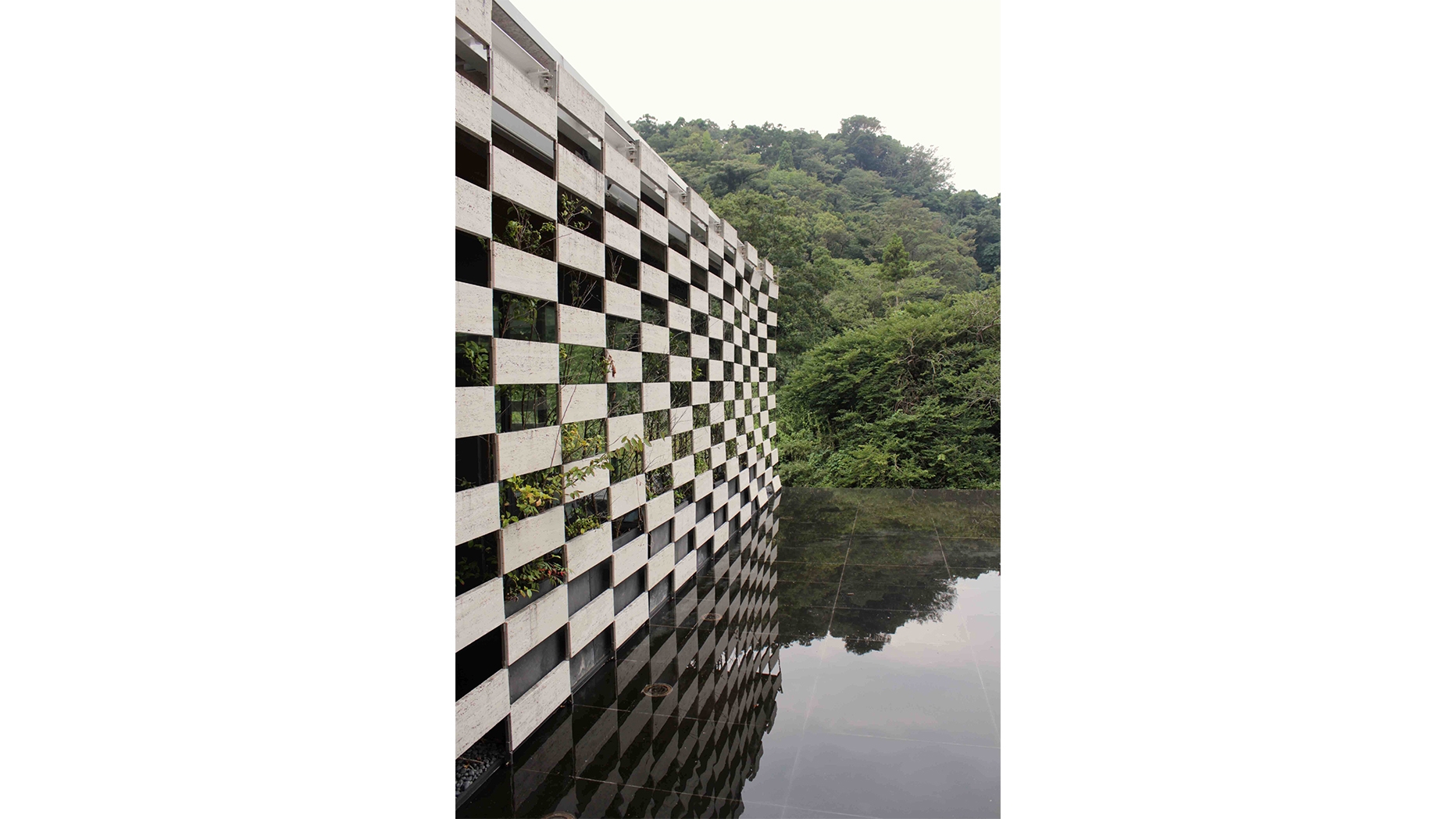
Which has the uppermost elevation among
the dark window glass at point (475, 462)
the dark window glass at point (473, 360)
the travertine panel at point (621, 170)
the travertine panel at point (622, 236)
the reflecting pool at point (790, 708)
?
the travertine panel at point (621, 170)

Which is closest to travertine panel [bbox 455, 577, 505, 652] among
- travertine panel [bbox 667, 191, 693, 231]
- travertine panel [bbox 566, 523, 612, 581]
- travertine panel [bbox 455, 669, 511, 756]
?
travertine panel [bbox 455, 669, 511, 756]

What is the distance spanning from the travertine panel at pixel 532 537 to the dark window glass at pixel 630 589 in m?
0.56

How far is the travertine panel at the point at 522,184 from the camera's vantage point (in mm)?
1804

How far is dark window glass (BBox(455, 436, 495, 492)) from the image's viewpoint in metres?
1.86

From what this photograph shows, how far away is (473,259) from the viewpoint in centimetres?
192

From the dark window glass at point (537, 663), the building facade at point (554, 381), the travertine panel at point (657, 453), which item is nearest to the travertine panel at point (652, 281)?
the building facade at point (554, 381)

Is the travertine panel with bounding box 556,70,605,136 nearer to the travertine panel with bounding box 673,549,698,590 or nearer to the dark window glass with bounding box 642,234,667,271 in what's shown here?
the dark window glass with bounding box 642,234,667,271

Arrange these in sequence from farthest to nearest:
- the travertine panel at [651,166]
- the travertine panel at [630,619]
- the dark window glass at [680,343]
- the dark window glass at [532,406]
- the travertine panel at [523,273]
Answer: the dark window glass at [680,343] → the travertine panel at [651,166] → the travertine panel at [630,619] → the dark window glass at [532,406] → the travertine panel at [523,273]

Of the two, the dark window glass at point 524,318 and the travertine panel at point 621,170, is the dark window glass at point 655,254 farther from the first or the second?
the dark window glass at point 524,318

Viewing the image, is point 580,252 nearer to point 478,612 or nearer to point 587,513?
point 587,513
